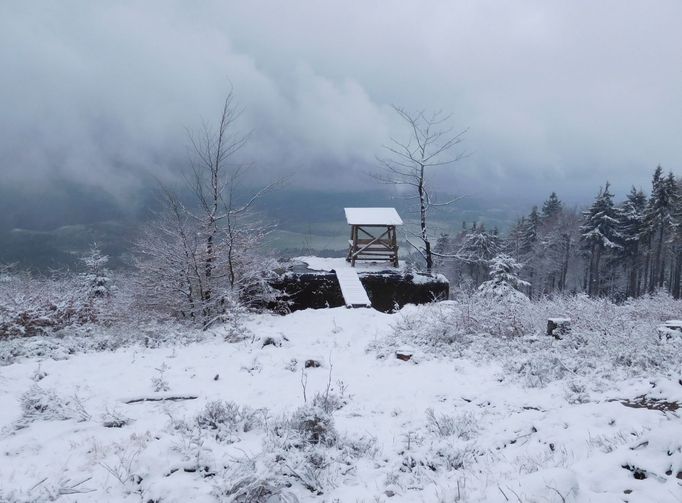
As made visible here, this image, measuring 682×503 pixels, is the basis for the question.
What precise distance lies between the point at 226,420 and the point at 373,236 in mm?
16689

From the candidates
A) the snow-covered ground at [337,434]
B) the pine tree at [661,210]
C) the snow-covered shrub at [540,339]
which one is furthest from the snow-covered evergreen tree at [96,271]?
the pine tree at [661,210]

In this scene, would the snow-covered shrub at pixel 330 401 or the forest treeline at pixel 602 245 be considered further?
the forest treeline at pixel 602 245

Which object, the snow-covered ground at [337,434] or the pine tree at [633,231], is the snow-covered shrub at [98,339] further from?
the pine tree at [633,231]

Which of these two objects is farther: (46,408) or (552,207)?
(552,207)

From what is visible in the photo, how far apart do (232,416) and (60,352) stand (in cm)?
581

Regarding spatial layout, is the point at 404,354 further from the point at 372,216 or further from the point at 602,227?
the point at 602,227

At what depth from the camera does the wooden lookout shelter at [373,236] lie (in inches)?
805

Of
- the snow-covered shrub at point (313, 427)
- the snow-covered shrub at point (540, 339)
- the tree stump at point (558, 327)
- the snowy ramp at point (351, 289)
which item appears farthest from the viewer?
the snowy ramp at point (351, 289)

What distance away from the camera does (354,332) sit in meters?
10.8

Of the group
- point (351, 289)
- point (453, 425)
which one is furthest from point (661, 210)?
point (453, 425)

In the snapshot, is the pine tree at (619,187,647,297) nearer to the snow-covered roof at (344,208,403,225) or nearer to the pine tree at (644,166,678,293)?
the pine tree at (644,166,678,293)

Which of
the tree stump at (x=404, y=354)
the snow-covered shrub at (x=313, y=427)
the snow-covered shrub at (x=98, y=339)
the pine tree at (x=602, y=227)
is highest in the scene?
the pine tree at (x=602, y=227)

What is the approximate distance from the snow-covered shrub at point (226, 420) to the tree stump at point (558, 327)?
624 cm

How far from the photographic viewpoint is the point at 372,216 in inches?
832
